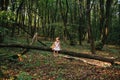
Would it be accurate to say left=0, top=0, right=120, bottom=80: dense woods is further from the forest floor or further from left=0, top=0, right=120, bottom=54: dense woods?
the forest floor

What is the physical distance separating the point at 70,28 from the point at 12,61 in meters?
22.4

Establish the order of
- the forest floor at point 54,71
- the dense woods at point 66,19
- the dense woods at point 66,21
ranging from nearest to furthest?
the forest floor at point 54,71, the dense woods at point 66,21, the dense woods at point 66,19

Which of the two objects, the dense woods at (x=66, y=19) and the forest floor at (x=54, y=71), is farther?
the dense woods at (x=66, y=19)

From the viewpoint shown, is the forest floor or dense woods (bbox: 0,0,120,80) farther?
dense woods (bbox: 0,0,120,80)

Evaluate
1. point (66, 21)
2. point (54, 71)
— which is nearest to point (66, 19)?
point (66, 21)

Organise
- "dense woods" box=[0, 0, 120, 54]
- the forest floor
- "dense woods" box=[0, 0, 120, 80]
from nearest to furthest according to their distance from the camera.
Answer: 1. the forest floor
2. "dense woods" box=[0, 0, 120, 80]
3. "dense woods" box=[0, 0, 120, 54]

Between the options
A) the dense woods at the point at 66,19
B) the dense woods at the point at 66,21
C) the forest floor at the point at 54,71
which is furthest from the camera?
the dense woods at the point at 66,19

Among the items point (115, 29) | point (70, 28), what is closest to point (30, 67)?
point (70, 28)

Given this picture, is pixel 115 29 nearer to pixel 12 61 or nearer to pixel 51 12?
pixel 51 12

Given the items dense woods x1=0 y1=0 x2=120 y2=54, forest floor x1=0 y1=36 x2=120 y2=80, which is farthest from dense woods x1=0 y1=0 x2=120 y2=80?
forest floor x1=0 y1=36 x2=120 y2=80

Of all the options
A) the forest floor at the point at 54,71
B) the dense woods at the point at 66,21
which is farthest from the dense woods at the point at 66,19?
the forest floor at the point at 54,71

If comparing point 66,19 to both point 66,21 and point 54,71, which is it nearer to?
point 66,21

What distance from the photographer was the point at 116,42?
48.2 m

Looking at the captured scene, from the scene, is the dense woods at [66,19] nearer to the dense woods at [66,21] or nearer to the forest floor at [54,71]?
the dense woods at [66,21]
